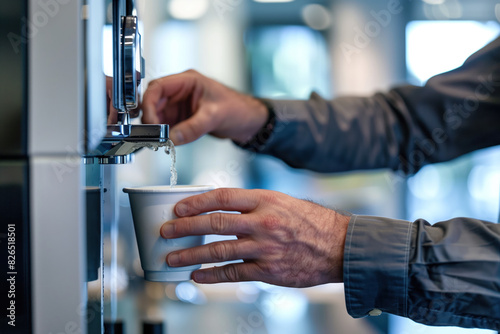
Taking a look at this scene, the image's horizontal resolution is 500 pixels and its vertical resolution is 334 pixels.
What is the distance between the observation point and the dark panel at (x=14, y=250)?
0.42 meters

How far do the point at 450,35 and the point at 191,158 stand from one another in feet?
3.73

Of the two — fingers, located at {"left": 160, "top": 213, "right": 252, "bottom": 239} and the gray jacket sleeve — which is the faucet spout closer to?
fingers, located at {"left": 160, "top": 213, "right": 252, "bottom": 239}

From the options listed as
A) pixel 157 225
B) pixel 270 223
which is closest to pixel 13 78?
pixel 157 225

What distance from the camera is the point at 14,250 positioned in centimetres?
43

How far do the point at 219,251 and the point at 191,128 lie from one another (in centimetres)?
37

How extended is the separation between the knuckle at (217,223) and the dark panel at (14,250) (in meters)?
0.24

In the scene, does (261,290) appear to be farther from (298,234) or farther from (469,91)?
(298,234)

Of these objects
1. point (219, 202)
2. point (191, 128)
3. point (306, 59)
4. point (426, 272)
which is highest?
point (306, 59)

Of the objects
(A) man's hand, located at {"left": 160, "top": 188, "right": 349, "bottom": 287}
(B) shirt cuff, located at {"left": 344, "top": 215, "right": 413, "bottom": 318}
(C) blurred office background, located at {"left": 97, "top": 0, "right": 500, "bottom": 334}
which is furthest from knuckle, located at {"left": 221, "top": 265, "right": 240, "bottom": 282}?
(C) blurred office background, located at {"left": 97, "top": 0, "right": 500, "bottom": 334}

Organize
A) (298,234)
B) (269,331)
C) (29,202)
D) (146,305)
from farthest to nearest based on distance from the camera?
(146,305)
(269,331)
(298,234)
(29,202)

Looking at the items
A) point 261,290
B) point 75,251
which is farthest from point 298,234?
point 261,290

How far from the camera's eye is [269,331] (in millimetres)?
1463

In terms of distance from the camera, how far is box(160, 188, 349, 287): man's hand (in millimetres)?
612

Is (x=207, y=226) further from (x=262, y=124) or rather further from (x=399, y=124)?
(x=399, y=124)
